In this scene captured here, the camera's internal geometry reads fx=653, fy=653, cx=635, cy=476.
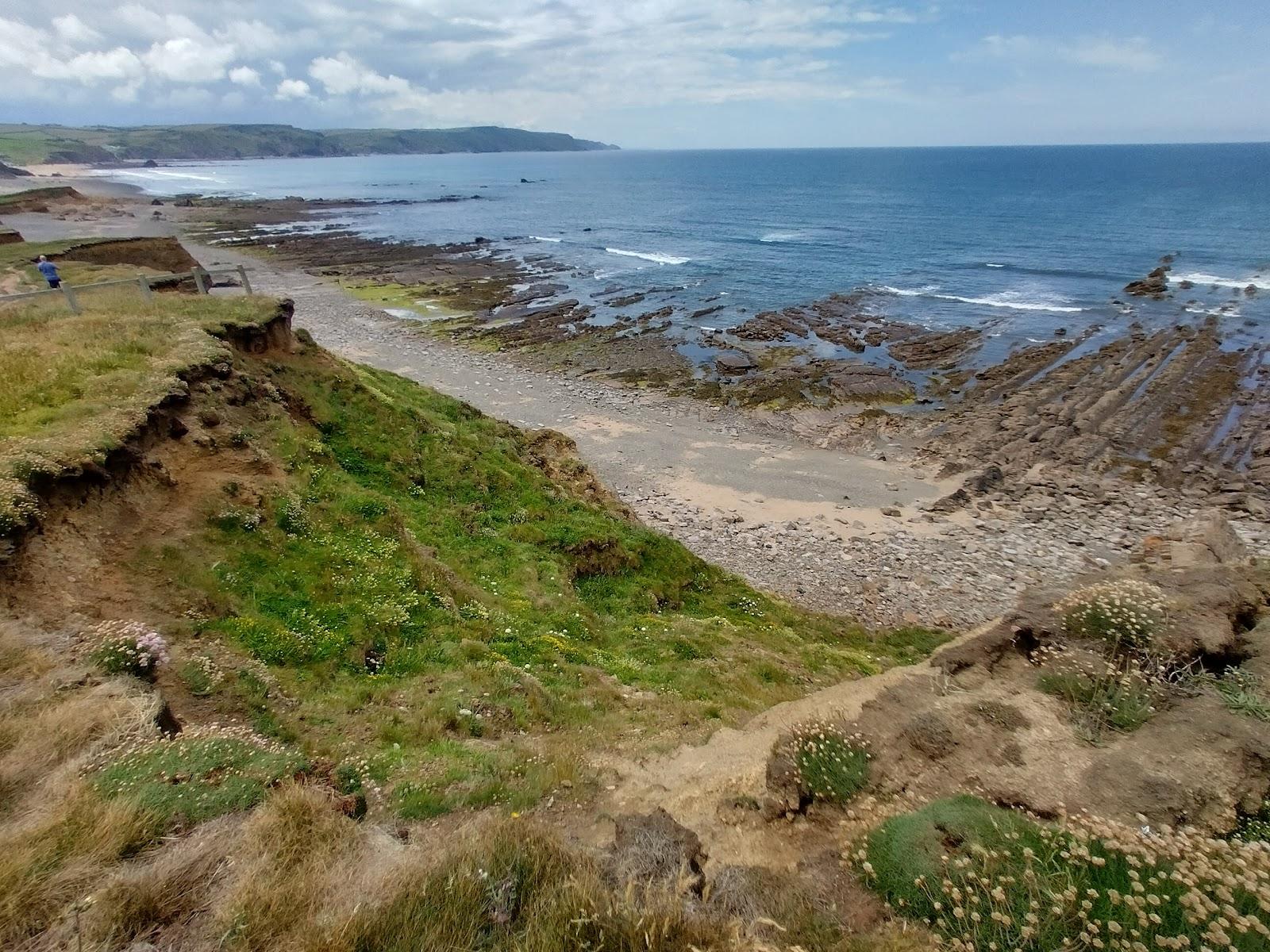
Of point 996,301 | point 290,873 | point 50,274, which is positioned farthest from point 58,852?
point 996,301

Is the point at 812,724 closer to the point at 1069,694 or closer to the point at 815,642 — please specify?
the point at 1069,694

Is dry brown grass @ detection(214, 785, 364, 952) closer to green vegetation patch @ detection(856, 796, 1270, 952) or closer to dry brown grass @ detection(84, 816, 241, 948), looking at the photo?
dry brown grass @ detection(84, 816, 241, 948)

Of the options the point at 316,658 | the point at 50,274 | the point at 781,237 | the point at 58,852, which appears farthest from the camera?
the point at 781,237

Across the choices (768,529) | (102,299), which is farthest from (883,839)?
(102,299)

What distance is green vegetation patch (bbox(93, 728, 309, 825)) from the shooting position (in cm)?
588

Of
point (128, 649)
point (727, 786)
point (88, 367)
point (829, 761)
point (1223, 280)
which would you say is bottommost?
point (727, 786)

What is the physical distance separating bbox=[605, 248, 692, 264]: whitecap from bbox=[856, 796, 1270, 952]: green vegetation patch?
77807mm

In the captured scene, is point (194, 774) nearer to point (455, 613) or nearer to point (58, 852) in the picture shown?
point (58, 852)

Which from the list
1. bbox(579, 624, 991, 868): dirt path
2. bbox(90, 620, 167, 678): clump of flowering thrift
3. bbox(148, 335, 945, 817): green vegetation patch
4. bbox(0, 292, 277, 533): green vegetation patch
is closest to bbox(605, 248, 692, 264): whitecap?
bbox(148, 335, 945, 817): green vegetation patch

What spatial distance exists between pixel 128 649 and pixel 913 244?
3686 inches

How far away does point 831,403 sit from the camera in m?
39.8

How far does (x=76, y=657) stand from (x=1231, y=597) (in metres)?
18.2

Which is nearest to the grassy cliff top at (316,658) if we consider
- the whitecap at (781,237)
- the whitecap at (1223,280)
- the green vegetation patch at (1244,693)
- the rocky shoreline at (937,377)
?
the green vegetation patch at (1244,693)

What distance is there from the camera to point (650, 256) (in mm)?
83125
